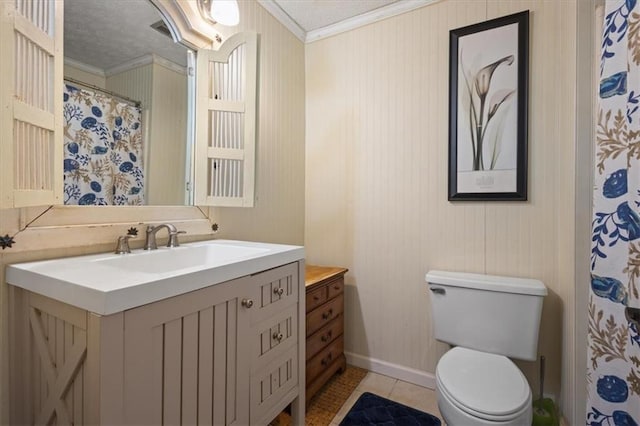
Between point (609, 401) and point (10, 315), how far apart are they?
1.73 metres

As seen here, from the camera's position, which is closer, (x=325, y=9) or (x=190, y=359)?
(x=190, y=359)

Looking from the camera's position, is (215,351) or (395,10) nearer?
(215,351)

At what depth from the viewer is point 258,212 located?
1.89m

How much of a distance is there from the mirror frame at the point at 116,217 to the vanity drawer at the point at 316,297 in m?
0.63

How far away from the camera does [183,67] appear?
151 centimetres

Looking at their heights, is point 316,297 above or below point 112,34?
below

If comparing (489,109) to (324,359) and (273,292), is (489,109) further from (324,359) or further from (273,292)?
(324,359)

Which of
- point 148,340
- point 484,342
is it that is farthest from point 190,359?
point 484,342

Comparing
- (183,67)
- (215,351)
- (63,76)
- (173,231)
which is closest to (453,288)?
(215,351)

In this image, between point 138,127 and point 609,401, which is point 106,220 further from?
point 609,401

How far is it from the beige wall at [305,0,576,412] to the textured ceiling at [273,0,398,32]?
12 centimetres

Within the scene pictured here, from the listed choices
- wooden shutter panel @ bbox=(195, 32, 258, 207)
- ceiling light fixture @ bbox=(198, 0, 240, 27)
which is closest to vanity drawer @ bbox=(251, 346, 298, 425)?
wooden shutter panel @ bbox=(195, 32, 258, 207)

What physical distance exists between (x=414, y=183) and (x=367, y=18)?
45.2 inches

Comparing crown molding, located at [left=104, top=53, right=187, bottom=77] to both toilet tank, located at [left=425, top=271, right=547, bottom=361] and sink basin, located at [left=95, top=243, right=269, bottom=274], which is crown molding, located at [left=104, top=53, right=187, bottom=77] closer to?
sink basin, located at [left=95, top=243, right=269, bottom=274]
